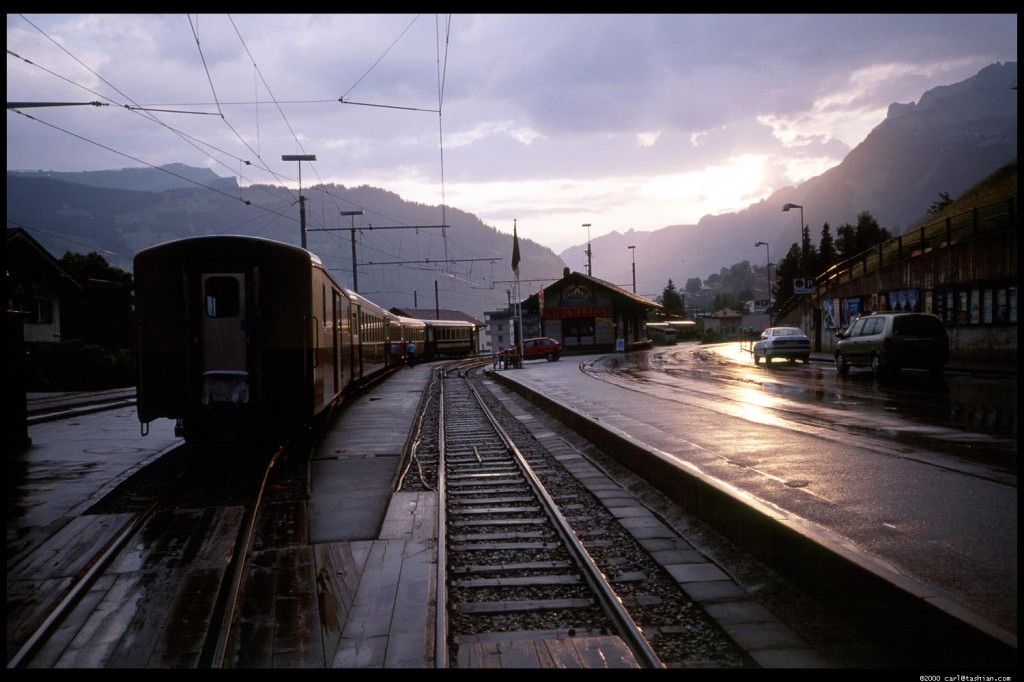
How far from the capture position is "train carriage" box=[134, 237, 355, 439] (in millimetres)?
10188

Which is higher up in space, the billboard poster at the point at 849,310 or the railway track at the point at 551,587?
A: the billboard poster at the point at 849,310

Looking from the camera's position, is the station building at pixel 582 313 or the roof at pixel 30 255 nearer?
the roof at pixel 30 255

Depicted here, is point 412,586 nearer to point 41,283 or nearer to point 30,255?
point 30,255

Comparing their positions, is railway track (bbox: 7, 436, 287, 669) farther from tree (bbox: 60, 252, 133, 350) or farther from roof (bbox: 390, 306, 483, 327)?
roof (bbox: 390, 306, 483, 327)

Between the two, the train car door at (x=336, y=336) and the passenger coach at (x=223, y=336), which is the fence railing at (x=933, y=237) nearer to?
the train car door at (x=336, y=336)

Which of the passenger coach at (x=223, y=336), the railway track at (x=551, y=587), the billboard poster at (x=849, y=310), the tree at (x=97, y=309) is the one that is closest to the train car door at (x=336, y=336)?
the passenger coach at (x=223, y=336)

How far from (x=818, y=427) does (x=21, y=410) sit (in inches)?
531

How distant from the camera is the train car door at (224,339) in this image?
33.3 feet

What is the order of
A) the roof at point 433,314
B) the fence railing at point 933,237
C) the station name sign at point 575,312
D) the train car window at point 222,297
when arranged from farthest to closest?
the roof at point 433,314, the station name sign at point 575,312, the fence railing at point 933,237, the train car window at point 222,297

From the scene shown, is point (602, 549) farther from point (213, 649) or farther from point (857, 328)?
point (857, 328)

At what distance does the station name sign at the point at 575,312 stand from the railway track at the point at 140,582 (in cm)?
5017

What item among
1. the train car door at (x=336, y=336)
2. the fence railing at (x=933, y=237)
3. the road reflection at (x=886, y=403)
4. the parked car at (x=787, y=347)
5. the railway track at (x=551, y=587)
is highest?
the fence railing at (x=933, y=237)

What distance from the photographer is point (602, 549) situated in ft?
21.0
